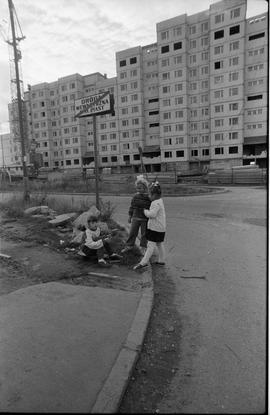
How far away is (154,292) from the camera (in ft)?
13.1

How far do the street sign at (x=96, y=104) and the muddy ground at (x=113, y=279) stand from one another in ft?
9.51

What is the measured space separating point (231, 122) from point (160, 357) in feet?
160

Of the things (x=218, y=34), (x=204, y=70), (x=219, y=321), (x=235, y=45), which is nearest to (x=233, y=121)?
(x=204, y=70)

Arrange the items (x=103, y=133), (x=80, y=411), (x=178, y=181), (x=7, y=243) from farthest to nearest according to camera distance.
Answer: (x=103, y=133), (x=178, y=181), (x=7, y=243), (x=80, y=411)

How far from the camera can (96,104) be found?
6.22 meters

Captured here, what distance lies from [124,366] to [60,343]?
2.20 feet

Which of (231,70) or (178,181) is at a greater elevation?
(231,70)

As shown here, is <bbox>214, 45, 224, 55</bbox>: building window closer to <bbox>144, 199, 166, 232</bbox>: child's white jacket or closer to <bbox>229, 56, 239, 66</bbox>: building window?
<bbox>229, 56, 239, 66</bbox>: building window

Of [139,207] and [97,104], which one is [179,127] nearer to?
[97,104]

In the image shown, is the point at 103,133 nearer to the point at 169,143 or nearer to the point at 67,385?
the point at 169,143

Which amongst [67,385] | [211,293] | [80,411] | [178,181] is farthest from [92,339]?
[178,181]

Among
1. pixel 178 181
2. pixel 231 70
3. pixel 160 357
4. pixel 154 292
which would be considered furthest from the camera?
pixel 231 70

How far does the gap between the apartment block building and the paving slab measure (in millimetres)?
36898

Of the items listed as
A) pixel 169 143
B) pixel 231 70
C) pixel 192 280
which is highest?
pixel 231 70
